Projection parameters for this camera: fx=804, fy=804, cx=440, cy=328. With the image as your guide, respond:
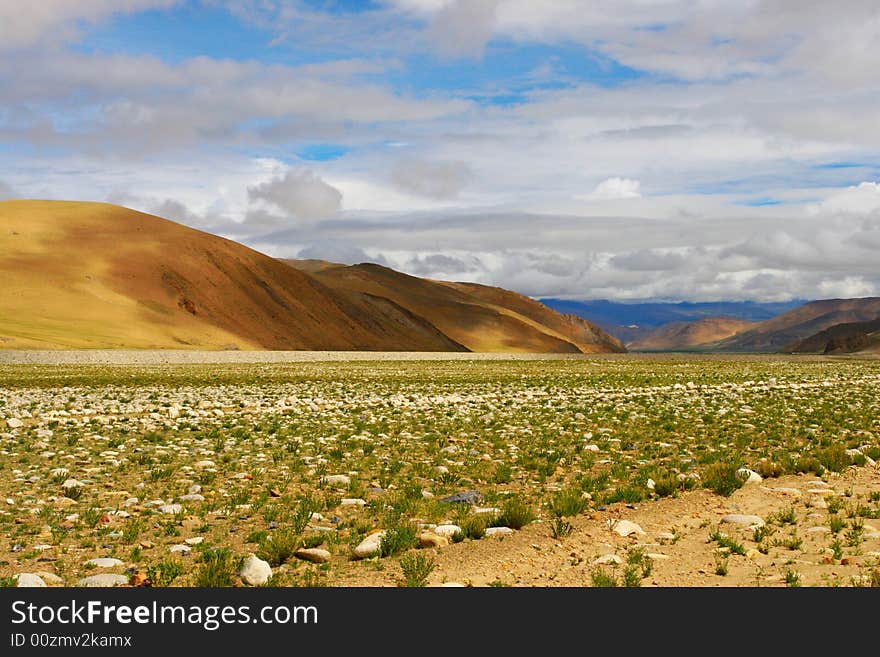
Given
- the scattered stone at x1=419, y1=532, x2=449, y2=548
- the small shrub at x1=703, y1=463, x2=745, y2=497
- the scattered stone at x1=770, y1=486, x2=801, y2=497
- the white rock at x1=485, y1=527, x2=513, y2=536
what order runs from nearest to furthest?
the scattered stone at x1=419, y1=532, x2=449, y2=548, the white rock at x1=485, y1=527, x2=513, y2=536, the scattered stone at x1=770, y1=486, x2=801, y2=497, the small shrub at x1=703, y1=463, x2=745, y2=497

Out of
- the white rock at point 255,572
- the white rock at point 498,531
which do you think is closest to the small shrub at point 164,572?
the white rock at point 255,572

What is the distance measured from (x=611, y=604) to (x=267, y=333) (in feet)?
531

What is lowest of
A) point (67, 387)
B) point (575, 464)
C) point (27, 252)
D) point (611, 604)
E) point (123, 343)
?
point (611, 604)

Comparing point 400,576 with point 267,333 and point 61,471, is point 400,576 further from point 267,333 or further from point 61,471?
point 267,333

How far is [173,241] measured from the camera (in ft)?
580

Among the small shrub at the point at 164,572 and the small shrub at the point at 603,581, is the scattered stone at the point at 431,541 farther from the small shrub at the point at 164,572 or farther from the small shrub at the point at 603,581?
the small shrub at the point at 164,572

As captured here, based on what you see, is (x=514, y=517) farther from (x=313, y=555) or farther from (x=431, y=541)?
(x=313, y=555)

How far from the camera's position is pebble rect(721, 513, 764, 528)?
10.9 meters

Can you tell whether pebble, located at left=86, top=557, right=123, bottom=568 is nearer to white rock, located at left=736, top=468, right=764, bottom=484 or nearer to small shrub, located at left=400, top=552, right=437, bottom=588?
small shrub, located at left=400, top=552, right=437, bottom=588

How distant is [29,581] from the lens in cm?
820

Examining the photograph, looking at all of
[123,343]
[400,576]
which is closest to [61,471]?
[400,576]

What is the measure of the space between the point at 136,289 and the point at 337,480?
146 meters

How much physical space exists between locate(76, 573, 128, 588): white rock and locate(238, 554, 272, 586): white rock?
1210 mm

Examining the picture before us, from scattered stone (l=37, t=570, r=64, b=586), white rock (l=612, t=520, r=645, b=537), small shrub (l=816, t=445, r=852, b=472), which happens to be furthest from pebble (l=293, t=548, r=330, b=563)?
small shrub (l=816, t=445, r=852, b=472)
